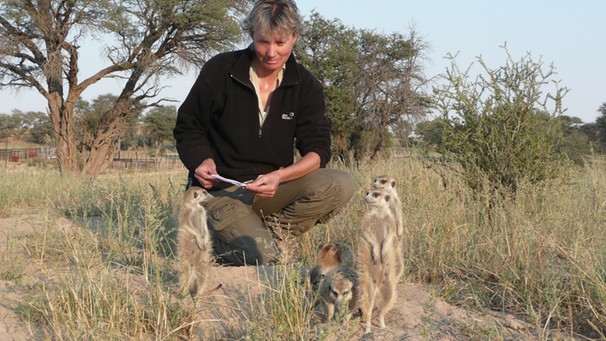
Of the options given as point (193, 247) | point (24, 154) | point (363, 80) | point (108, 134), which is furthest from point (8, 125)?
point (193, 247)

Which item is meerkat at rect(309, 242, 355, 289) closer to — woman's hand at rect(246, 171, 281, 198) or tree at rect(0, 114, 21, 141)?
woman's hand at rect(246, 171, 281, 198)

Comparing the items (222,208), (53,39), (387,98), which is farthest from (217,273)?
(387,98)

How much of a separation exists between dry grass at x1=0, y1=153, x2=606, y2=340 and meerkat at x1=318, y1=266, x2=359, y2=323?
0.15m

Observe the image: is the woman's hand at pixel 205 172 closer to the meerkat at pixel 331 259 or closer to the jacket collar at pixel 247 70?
the jacket collar at pixel 247 70

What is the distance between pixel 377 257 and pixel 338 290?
27 cm

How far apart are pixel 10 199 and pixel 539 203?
6182 mm

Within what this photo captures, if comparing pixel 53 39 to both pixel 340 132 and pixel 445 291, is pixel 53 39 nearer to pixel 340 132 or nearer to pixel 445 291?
pixel 340 132

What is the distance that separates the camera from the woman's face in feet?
13.5

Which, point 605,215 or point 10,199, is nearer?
point 605,215

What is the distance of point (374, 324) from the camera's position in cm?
317

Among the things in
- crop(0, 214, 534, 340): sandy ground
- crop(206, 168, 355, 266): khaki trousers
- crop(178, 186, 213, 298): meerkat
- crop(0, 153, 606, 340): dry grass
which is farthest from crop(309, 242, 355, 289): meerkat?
crop(206, 168, 355, 266): khaki trousers

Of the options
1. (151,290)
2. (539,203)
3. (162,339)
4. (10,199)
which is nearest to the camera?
(162,339)

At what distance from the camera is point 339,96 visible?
20.2 m

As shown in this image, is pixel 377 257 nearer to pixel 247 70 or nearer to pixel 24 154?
pixel 247 70
